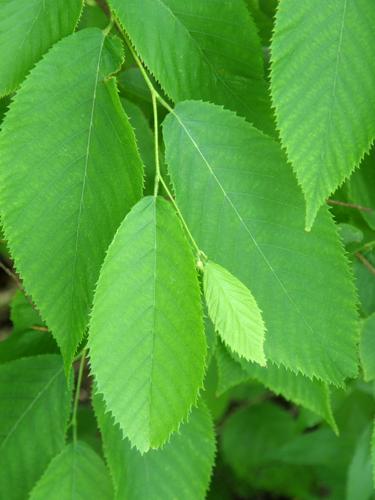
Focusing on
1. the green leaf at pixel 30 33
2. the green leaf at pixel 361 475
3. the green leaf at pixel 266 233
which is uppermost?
the green leaf at pixel 30 33

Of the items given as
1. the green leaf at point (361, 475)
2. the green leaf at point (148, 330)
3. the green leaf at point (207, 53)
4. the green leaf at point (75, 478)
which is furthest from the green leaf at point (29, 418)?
the green leaf at point (361, 475)

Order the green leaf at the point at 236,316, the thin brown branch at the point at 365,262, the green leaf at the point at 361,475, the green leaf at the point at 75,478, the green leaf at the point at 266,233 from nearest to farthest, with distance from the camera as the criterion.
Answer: the green leaf at the point at 236,316, the green leaf at the point at 266,233, the green leaf at the point at 75,478, the thin brown branch at the point at 365,262, the green leaf at the point at 361,475

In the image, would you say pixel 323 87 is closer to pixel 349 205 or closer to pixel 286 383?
pixel 349 205

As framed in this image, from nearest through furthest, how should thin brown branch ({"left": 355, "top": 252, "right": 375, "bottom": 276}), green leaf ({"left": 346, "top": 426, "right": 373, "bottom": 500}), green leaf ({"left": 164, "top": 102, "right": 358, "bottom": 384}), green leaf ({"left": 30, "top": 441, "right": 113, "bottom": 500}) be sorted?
green leaf ({"left": 164, "top": 102, "right": 358, "bottom": 384}) → green leaf ({"left": 30, "top": 441, "right": 113, "bottom": 500}) → thin brown branch ({"left": 355, "top": 252, "right": 375, "bottom": 276}) → green leaf ({"left": 346, "top": 426, "right": 373, "bottom": 500})

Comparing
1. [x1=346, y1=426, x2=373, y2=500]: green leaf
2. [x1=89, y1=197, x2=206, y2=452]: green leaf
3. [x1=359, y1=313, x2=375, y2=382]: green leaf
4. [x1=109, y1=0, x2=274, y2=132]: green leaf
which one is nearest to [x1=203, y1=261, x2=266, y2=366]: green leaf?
[x1=89, y1=197, x2=206, y2=452]: green leaf

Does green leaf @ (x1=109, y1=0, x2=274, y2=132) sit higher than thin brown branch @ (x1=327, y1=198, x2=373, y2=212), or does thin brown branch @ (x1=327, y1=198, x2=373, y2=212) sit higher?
green leaf @ (x1=109, y1=0, x2=274, y2=132)

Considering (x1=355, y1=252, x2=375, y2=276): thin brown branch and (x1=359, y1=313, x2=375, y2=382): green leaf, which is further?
(x1=355, y1=252, x2=375, y2=276): thin brown branch

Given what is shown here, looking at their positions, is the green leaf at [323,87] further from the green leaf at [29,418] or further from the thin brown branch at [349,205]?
the green leaf at [29,418]

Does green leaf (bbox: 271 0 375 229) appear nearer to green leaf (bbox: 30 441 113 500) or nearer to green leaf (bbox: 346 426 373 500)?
green leaf (bbox: 30 441 113 500)
